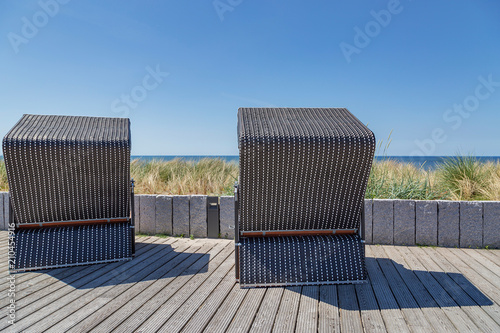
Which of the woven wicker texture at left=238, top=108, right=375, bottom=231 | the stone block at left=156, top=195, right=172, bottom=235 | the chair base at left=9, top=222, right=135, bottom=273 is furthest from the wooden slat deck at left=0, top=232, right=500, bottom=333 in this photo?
the stone block at left=156, top=195, right=172, bottom=235

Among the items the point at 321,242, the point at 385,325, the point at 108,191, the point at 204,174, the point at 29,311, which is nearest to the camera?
the point at 385,325

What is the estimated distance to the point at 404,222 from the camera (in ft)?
11.5

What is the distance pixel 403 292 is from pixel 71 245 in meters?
3.13

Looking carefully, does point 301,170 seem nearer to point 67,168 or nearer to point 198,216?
point 198,216

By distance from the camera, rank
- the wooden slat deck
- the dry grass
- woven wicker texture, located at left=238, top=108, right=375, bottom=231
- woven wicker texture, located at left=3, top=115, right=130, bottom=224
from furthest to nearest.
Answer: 1. the dry grass
2. woven wicker texture, located at left=3, top=115, right=130, bottom=224
3. woven wicker texture, located at left=238, top=108, right=375, bottom=231
4. the wooden slat deck

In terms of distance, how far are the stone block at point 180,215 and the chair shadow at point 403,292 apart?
203 cm

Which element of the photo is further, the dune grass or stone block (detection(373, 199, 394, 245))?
the dune grass

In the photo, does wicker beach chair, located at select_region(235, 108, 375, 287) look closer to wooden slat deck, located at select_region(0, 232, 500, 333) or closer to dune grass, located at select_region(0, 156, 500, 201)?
wooden slat deck, located at select_region(0, 232, 500, 333)

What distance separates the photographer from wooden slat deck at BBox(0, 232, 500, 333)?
5.94ft

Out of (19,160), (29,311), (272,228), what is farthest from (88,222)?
(272,228)

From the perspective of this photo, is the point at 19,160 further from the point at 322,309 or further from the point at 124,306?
the point at 322,309

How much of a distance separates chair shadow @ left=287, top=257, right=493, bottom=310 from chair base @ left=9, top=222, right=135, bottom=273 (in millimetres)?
1877

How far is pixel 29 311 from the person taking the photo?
196cm

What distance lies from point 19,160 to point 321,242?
289 centimetres
